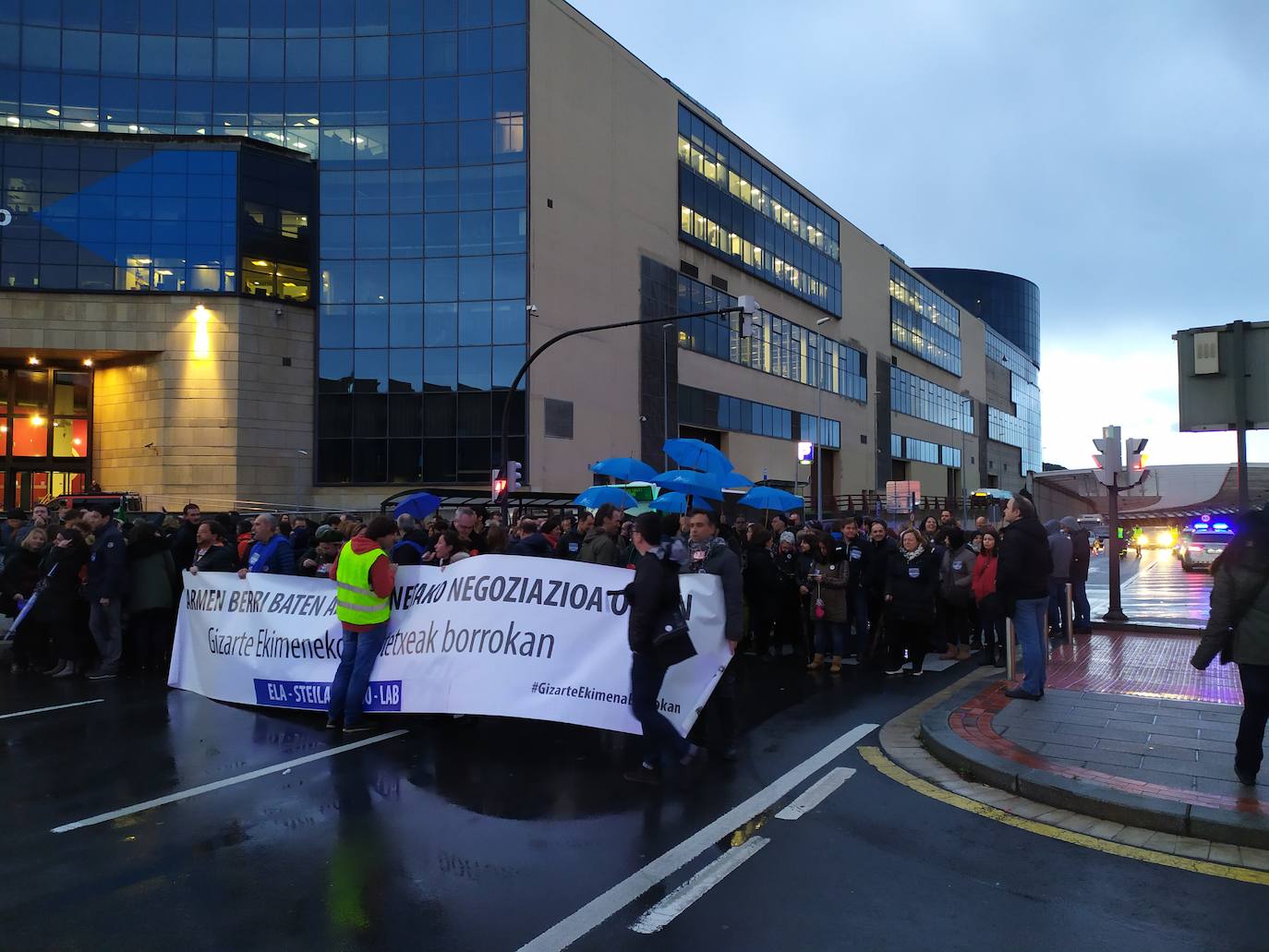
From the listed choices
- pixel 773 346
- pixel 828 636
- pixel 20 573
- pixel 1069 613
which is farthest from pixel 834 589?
pixel 773 346

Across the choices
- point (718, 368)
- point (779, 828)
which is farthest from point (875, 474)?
point (779, 828)

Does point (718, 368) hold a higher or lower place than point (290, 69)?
lower

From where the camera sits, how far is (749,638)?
12.2 meters

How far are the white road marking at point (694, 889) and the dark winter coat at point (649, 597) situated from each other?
154 centimetres

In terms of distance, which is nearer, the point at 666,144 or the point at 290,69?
the point at 290,69

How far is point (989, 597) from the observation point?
35.6 ft

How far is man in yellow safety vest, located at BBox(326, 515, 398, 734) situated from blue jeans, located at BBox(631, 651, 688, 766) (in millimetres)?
2530

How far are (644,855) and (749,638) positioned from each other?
7489 mm

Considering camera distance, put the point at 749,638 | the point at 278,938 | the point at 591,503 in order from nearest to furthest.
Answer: the point at 278,938, the point at 749,638, the point at 591,503

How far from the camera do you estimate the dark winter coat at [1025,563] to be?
813 cm

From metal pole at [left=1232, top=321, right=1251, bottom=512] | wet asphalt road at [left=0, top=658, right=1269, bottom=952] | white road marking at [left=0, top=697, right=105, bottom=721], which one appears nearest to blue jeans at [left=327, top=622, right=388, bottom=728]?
wet asphalt road at [left=0, top=658, right=1269, bottom=952]

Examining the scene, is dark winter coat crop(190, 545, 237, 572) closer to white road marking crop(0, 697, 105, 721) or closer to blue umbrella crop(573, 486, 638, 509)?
white road marking crop(0, 697, 105, 721)

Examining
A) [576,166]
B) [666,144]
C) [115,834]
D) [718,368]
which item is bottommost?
[115,834]

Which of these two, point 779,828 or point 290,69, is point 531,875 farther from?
point 290,69
